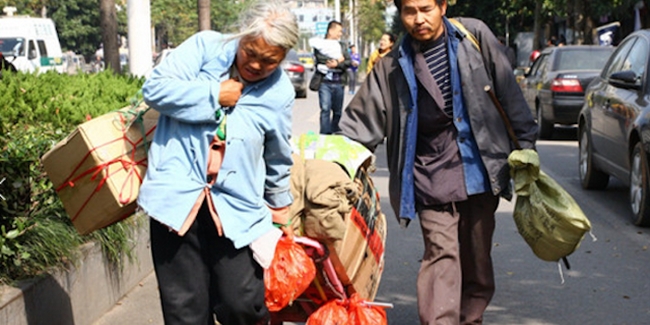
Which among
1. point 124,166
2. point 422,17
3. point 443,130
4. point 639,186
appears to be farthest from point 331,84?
point 124,166

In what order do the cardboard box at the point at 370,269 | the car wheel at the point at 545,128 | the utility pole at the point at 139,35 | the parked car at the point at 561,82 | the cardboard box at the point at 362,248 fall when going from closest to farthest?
the cardboard box at the point at 362,248 → the cardboard box at the point at 370,269 → the utility pole at the point at 139,35 → the parked car at the point at 561,82 → the car wheel at the point at 545,128

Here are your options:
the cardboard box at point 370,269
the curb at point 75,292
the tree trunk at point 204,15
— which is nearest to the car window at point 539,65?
the tree trunk at point 204,15

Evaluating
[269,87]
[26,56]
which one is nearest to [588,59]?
[269,87]

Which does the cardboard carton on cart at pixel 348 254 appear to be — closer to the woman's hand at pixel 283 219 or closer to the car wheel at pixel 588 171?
the woman's hand at pixel 283 219

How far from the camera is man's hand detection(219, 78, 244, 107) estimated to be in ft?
12.3

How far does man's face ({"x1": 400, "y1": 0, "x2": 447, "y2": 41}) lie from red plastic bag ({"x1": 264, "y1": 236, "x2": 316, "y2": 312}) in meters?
1.19

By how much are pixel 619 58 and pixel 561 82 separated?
6.08 meters

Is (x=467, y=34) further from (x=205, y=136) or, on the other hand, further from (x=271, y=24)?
(x=205, y=136)

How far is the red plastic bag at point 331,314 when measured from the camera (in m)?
4.43

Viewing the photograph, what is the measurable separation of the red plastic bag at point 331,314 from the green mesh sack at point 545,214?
100 cm

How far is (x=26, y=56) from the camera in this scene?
33.7m

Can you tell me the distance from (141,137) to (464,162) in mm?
1601

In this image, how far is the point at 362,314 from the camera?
4496 millimetres

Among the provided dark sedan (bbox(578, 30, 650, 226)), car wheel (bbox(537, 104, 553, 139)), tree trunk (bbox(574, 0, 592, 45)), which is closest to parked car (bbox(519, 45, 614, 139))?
car wheel (bbox(537, 104, 553, 139))
